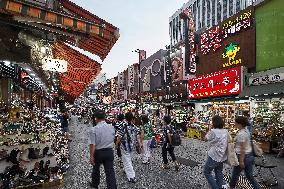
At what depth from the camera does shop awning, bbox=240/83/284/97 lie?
1823 centimetres

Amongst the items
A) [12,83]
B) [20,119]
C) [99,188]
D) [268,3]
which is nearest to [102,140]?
[99,188]

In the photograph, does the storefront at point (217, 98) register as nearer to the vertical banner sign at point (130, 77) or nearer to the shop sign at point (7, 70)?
the shop sign at point (7, 70)

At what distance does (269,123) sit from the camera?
1814 centimetres

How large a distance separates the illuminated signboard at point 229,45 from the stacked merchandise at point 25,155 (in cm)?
1730

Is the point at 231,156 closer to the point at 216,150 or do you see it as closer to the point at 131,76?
the point at 216,150

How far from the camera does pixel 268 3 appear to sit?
69.9 ft

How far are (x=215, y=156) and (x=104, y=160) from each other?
2.38 metres

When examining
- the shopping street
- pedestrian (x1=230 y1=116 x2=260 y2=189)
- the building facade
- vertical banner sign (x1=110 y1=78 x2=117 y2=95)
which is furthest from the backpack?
the building facade

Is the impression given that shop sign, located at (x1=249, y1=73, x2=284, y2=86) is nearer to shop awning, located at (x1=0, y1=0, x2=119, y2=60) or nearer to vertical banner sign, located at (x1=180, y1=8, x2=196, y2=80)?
vertical banner sign, located at (x1=180, y1=8, x2=196, y2=80)

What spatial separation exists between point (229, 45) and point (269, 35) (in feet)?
16.2

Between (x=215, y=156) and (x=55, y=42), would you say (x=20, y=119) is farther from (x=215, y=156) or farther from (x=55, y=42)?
(x=215, y=156)

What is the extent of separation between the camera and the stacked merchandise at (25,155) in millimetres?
8023

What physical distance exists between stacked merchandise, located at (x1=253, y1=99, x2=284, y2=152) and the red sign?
300 centimetres

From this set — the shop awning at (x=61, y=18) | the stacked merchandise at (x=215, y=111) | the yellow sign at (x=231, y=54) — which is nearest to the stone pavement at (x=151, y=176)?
the shop awning at (x=61, y=18)
